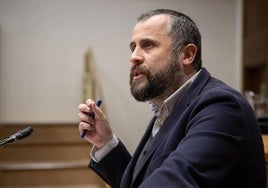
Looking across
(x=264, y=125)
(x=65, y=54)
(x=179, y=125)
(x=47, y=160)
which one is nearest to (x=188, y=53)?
(x=179, y=125)

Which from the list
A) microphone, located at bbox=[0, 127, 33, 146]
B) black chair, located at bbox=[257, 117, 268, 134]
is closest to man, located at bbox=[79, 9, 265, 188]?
microphone, located at bbox=[0, 127, 33, 146]

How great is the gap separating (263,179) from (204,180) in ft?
0.71

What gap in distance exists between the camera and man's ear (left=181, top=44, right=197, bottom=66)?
1133 millimetres

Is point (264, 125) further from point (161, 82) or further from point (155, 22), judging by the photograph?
point (155, 22)

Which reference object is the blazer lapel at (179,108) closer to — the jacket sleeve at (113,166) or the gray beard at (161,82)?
the gray beard at (161,82)

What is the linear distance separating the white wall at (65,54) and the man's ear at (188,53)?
3341 millimetres

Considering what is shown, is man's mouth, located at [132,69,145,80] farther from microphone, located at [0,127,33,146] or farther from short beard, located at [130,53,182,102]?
microphone, located at [0,127,33,146]

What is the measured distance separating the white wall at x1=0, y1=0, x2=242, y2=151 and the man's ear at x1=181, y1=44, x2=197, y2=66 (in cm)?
334

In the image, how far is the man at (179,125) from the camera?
2.56 ft

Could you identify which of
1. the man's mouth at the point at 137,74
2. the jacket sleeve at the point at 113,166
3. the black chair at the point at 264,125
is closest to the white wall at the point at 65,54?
the jacket sleeve at the point at 113,166

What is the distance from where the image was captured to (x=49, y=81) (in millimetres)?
4320

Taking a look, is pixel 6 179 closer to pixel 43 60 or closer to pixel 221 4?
pixel 43 60

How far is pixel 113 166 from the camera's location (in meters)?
1.34

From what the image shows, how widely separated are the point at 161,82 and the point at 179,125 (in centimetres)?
22
